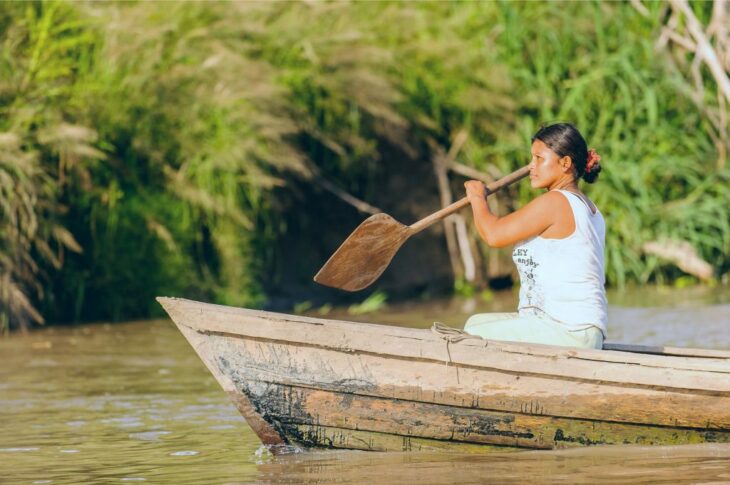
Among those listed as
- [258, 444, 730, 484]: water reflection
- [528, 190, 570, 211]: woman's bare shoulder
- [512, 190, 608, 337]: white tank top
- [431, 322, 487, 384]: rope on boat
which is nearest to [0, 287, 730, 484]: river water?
[258, 444, 730, 484]: water reflection

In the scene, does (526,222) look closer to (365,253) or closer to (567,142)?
(567,142)

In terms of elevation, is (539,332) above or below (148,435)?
above

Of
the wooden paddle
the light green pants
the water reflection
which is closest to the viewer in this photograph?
the water reflection

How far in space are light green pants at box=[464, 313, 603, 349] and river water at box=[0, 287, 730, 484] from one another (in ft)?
1.39

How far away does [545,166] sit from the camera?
18.0ft

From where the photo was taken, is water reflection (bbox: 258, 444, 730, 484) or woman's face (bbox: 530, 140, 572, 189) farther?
woman's face (bbox: 530, 140, 572, 189)

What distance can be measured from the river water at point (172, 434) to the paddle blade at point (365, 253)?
77 cm

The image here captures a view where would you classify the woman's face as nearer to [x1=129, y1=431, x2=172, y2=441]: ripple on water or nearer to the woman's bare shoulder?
the woman's bare shoulder

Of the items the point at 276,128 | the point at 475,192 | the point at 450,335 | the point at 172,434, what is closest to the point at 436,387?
the point at 450,335

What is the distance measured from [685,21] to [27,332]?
6033 mm

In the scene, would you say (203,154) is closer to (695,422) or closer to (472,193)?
(472,193)

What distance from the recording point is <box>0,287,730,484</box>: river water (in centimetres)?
504

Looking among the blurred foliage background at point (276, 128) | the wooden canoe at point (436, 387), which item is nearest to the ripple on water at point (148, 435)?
the wooden canoe at point (436, 387)

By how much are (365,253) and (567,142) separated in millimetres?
1047
